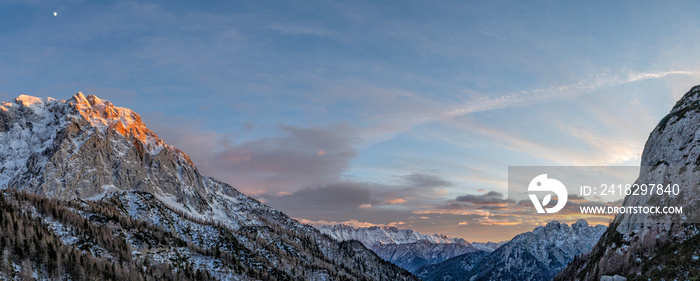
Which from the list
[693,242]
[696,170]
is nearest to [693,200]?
[696,170]

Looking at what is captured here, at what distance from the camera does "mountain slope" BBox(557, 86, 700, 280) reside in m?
93.3

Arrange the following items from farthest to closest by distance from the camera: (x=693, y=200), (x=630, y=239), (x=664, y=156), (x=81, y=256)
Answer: (x=81, y=256)
(x=664, y=156)
(x=630, y=239)
(x=693, y=200)

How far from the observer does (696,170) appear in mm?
108000

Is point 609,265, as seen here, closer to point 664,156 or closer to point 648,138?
point 664,156

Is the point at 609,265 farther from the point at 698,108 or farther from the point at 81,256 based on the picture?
the point at 81,256

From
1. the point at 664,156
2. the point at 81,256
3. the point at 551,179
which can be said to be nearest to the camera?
the point at 664,156

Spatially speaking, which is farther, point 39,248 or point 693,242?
point 39,248

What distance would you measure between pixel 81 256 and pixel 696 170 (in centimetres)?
20991

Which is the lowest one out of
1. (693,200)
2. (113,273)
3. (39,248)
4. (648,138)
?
(113,273)

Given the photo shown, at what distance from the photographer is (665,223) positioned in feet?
352

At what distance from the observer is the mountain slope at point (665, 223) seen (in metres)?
93.3

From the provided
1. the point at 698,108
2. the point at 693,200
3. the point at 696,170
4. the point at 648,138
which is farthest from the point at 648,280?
the point at 648,138

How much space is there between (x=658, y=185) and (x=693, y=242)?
116 feet

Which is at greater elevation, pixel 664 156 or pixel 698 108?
pixel 698 108
